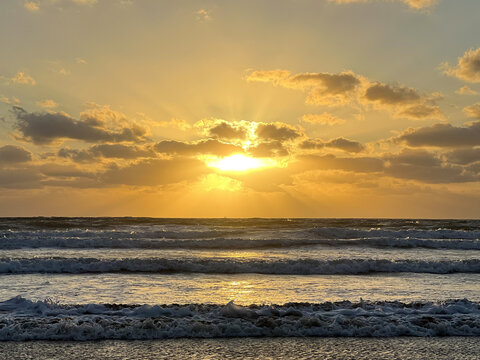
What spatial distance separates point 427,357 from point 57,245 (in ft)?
85.2

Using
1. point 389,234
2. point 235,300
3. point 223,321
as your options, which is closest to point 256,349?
point 223,321

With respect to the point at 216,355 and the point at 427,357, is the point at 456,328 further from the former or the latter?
the point at 216,355

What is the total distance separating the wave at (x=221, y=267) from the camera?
54.9ft

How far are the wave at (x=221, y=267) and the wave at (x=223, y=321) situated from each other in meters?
7.66

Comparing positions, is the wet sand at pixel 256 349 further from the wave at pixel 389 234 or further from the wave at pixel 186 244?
the wave at pixel 389 234

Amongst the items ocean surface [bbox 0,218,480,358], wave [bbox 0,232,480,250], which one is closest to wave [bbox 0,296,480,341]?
ocean surface [bbox 0,218,480,358]

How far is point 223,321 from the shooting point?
26.3 feet

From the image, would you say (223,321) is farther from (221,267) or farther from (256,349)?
(221,267)

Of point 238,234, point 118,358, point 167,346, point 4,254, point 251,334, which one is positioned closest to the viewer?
point 118,358

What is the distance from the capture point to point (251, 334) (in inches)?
300

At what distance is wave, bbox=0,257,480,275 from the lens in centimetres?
1672

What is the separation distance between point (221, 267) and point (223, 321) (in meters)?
9.05

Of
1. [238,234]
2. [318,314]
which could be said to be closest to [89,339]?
[318,314]

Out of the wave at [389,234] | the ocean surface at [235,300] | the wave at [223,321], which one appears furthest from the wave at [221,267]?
the wave at [389,234]
